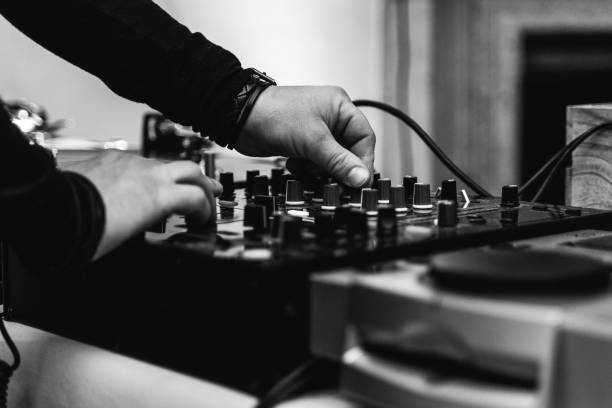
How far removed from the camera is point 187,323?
533 millimetres

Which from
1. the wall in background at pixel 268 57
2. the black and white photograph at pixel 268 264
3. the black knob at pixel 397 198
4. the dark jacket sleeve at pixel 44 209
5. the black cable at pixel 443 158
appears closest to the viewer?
the black and white photograph at pixel 268 264

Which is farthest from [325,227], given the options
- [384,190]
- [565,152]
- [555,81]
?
[555,81]

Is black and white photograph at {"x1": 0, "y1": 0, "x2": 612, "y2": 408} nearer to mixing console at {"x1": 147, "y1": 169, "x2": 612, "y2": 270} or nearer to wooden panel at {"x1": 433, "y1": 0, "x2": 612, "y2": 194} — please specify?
mixing console at {"x1": 147, "y1": 169, "x2": 612, "y2": 270}

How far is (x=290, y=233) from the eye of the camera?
1.78 ft

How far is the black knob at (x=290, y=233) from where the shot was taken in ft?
1.77

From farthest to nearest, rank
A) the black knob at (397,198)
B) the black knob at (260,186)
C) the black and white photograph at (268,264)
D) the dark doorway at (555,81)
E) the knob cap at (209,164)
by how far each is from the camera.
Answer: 1. the dark doorway at (555,81)
2. the knob cap at (209,164)
3. the black knob at (260,186)
4. the black knob at (397,198)
5. the black and white photograph at (268,264)

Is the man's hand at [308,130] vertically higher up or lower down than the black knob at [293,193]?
higher up

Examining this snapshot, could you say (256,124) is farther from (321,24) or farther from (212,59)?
(321,24)

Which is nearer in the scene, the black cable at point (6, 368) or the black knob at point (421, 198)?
the black cable at point (6, 368)

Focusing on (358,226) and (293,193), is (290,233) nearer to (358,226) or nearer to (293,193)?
(358,226)

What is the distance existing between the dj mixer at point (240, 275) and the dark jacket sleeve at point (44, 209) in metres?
0.05

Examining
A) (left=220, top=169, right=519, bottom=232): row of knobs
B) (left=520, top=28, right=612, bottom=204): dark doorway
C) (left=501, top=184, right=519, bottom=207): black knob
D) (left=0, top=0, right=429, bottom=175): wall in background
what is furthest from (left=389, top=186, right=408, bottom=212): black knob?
(left=520, top=28, right=612, bottom=204): dark doorway

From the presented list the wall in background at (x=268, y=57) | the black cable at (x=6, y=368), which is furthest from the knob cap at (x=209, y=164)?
the wall in background at (x=268, y=57)

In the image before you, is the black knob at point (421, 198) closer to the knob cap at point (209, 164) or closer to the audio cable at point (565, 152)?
the audio cable at point (565, 152)
